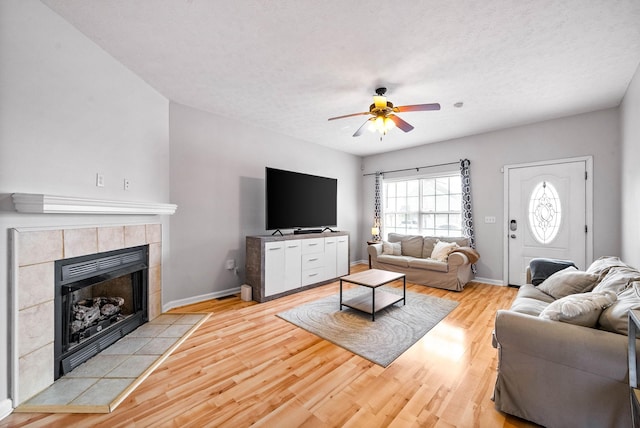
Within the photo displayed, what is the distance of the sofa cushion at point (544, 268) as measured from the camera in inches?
115

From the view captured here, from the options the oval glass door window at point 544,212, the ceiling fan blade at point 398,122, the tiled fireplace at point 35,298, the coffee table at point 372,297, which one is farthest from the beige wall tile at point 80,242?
the oval glass door window at point 544,212

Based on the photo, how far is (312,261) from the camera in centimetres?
438

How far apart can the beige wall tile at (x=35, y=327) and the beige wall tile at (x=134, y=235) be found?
2.75 feet

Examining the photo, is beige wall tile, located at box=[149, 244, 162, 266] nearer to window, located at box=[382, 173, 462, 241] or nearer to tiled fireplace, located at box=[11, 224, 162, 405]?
tiled fireplace, located at box=[11, 224, 162, 405]

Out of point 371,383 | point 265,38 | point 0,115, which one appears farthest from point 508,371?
point 0,115

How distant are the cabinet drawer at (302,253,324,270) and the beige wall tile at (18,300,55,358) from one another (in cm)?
290

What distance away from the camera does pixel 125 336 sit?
2.58 metres

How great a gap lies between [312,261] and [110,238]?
2.74 m

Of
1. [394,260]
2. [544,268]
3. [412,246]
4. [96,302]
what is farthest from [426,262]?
[96,302]

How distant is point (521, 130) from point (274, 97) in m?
4.02

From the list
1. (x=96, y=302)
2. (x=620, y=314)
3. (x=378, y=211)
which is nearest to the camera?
(x=620, y=314)

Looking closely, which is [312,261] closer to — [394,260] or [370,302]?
[370,302]

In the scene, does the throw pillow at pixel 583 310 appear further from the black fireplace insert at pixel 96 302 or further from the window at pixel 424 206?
the window at pixel 424 206

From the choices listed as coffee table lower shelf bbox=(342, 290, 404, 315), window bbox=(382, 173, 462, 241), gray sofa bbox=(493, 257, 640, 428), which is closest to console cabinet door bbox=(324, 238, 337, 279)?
coffee table lower shelf bbox=(342, 290, 404, 315)
